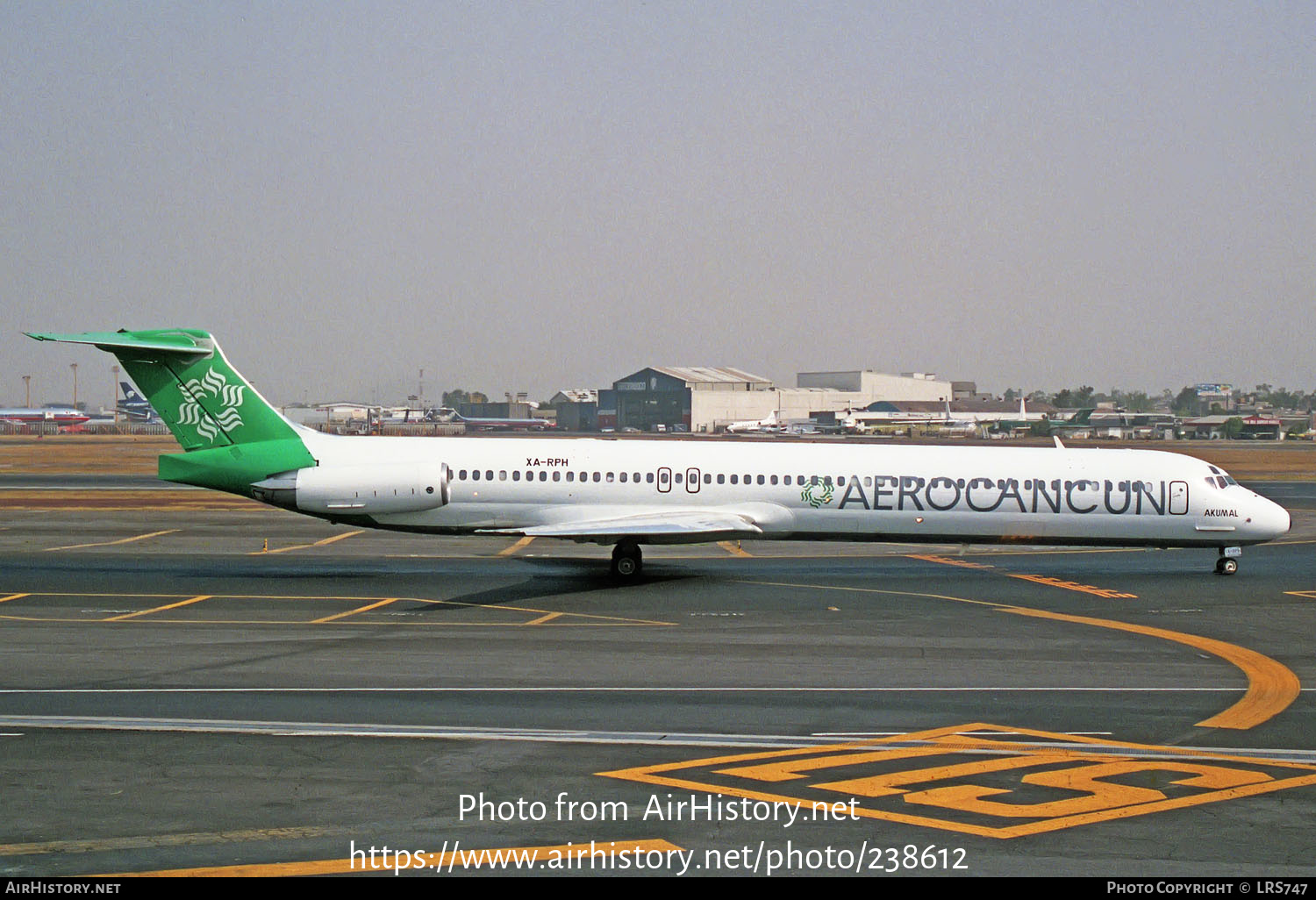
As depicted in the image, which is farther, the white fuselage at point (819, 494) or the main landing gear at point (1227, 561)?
the main landing gear at point (1227, 561)

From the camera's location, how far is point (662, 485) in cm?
2920

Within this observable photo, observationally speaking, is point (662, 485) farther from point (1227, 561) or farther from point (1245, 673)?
point (1227, 561)

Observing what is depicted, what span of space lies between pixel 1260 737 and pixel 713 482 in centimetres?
1633

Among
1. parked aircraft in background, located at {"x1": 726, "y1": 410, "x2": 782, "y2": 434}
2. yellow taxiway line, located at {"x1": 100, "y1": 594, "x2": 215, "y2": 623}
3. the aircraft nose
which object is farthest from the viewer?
parked aircraft in background, located at {"x1": 726, "y1": 410, "x2": 782, "y2": 434}

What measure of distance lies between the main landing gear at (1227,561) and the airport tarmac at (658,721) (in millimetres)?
785

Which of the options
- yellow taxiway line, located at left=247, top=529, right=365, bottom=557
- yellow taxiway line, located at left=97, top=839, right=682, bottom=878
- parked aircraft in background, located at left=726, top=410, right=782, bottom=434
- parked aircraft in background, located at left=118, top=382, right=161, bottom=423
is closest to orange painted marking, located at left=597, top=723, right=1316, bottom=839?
yellow taxiway line, located at left=97, top=839, right=682, bottom=878

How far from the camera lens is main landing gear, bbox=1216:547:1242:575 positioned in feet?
98.3

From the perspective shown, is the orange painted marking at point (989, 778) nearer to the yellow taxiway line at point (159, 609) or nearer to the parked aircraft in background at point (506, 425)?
the yellow taxiway line at point (159, 609)

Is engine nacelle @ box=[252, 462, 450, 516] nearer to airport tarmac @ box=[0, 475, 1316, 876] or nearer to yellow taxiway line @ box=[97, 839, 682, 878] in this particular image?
airport tarmac @ box=[0, 475, 1316, 876]

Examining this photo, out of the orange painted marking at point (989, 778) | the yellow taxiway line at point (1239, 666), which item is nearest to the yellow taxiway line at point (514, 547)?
the yellow taxiway line at point (1239, 666)

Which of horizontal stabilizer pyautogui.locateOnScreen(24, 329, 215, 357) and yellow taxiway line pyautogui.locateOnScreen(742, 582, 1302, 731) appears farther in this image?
horizontal stabilizer pyautogui.locateOnScreen(24, 329, 215, 357)

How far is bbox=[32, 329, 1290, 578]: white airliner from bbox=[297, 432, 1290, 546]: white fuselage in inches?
1.4

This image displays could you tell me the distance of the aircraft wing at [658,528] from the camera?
88.8 feet

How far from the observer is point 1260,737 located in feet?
46.9
